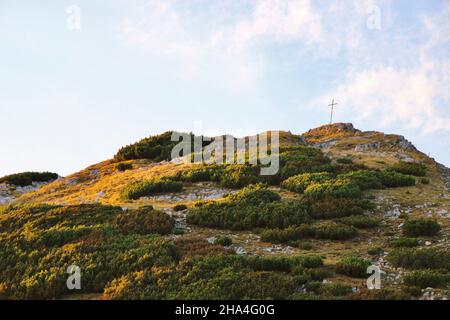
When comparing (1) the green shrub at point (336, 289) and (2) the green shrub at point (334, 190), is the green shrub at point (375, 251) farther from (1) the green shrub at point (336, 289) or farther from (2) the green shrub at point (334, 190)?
(2) the green shrub at point (334, 190)

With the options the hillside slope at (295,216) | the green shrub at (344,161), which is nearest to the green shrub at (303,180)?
the hillside slope at (295,216)

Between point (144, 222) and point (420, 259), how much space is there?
10.4m

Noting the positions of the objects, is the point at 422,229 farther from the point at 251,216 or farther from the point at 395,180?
the point at 395,180

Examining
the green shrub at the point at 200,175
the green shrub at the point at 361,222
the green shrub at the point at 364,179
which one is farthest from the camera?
the green shrub at the point at 200,175

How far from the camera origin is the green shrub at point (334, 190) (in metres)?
22.5

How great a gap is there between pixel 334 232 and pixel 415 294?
6096 millimetres

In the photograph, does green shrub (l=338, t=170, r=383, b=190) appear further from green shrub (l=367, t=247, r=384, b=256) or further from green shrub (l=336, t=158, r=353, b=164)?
green shrub (l=367, t=247, r=384, b=256)

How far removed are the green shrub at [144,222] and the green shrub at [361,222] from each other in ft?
→ 23.7

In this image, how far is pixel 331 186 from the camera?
2356cm

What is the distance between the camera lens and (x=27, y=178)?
41.0 metres

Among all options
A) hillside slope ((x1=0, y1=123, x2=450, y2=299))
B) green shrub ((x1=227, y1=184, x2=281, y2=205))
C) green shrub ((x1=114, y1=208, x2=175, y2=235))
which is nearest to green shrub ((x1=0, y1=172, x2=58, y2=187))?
hillside slope ((x1=0, y1=123, x2=450, y2=299))
